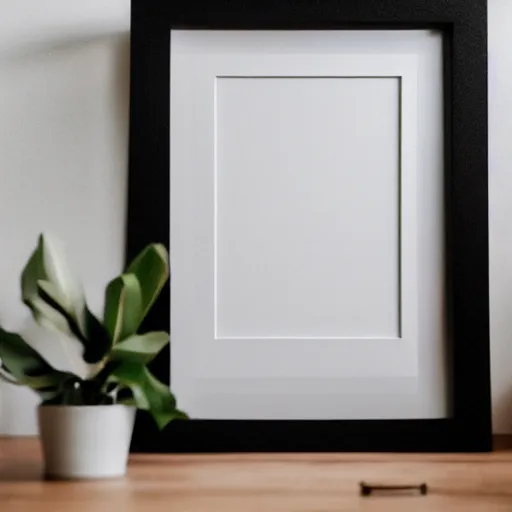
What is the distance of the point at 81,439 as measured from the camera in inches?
40.4

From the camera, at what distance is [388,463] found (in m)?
1.14

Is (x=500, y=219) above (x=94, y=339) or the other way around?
above

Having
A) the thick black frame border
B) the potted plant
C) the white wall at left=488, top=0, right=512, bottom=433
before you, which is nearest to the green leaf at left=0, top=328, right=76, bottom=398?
the potted plant

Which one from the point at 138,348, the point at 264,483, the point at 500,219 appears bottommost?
the point at 264,483

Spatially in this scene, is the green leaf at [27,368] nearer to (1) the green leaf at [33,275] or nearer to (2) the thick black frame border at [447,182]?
(1) the green leaf at [33,275]

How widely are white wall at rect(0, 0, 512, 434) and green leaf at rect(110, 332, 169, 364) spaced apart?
197 millimetres

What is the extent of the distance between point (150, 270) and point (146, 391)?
11cm

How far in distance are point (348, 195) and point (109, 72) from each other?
282 mm

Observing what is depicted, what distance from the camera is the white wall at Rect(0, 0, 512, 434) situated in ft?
4.10

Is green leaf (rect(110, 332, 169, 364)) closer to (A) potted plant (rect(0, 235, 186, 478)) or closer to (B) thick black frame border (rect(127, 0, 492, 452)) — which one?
(A) potted plant (rect(0, 235, 186, 478))

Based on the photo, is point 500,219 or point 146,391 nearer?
point 146,391

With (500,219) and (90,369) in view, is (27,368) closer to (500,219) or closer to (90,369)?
(90,369)

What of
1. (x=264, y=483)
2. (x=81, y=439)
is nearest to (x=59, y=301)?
(x=81, y=439)

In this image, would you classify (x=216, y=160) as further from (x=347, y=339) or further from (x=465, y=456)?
(x=465, y=456)
